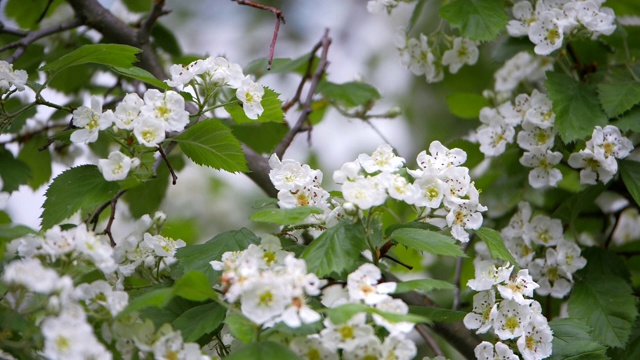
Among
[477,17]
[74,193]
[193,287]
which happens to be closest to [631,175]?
[477,17]

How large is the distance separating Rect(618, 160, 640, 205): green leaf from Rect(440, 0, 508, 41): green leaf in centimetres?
38

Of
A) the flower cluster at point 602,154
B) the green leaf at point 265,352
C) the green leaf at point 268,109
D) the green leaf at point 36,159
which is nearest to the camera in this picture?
the green leaf at point 265,352

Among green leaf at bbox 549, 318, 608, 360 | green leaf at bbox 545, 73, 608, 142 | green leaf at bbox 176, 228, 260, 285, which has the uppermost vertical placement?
green leaf at bbox 545, 73, 608, 142

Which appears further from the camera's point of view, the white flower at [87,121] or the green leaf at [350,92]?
the green leaf at [350,92]

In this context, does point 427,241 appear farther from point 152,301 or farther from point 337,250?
point 152,301

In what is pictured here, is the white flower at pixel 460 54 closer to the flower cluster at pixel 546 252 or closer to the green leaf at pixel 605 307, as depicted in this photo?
the flower cluster at pixel 546 252

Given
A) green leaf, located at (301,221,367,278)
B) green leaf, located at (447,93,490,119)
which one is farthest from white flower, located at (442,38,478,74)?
green leaf, located at (301,221,367,278)

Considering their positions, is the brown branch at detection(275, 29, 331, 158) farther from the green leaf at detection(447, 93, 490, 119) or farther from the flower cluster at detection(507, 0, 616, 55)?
the flower cluster at detection(507, 0, 616, 55)

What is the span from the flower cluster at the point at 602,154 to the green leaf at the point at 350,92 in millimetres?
542

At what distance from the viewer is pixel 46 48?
204 cm

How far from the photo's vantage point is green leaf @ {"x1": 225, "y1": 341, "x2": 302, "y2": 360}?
0.98m

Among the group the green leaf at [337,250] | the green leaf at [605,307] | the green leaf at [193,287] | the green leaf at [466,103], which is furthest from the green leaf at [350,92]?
the green leaf at [193,287]

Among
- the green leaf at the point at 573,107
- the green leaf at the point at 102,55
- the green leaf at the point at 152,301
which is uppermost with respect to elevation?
the green leaf at the point at 102,55

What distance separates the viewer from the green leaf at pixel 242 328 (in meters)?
1.01
